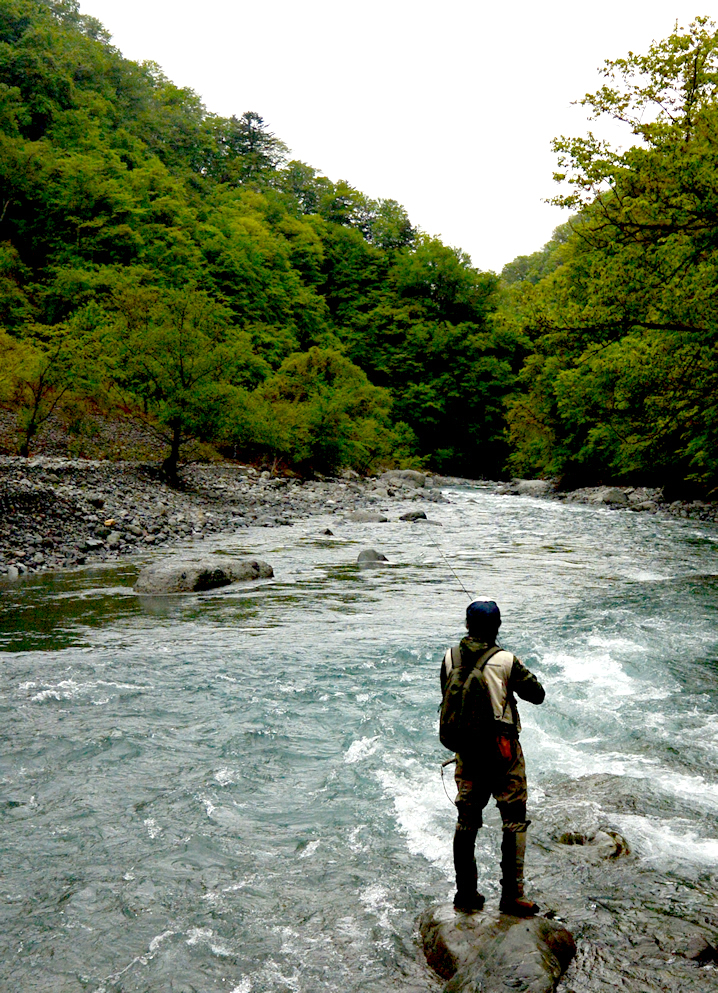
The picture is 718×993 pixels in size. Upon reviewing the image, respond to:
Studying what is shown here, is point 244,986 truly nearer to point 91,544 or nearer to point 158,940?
point 158,940

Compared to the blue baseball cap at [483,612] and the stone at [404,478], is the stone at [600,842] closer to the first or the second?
the blue baseball cap at [483,612]

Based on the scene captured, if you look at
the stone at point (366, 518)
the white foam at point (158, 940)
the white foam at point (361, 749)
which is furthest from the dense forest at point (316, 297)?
the white foam at point (158, 940)

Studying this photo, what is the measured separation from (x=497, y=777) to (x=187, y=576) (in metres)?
9.46

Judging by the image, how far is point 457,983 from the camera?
3.48 m

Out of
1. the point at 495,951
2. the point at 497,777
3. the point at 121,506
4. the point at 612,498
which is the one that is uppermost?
the point at 497,777

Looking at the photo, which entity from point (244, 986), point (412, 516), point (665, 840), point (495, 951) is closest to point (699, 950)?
point (495, 951)

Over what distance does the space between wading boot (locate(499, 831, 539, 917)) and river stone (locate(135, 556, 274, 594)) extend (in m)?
9.38

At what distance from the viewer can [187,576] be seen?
12750mm

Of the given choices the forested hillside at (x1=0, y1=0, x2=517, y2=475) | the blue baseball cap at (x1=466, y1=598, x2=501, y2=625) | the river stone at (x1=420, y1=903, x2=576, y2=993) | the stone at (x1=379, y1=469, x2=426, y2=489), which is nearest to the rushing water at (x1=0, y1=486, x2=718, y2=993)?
the river stone at (x1=420, y1=903, x2=576, y2=993)

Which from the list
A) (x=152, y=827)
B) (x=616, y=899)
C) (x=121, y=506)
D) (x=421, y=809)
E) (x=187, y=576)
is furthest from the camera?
(x=121, y=506)

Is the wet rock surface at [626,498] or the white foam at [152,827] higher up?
the wet rock surface at [626,498]

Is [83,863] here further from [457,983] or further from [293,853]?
[457,983]

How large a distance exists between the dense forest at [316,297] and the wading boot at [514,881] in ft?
43.5

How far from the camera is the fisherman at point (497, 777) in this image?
3.92 meters
